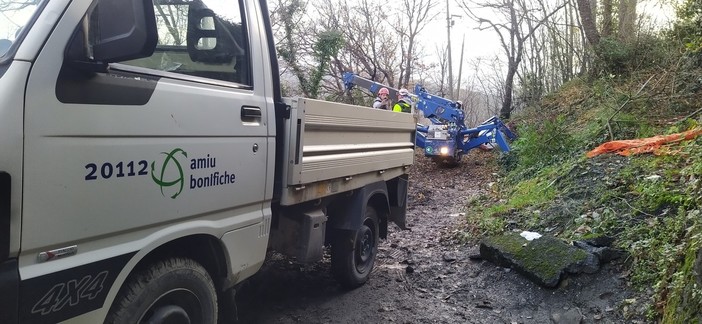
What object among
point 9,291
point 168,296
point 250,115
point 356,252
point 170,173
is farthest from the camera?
point 356,252

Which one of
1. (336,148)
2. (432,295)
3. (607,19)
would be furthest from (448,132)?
(336,148)

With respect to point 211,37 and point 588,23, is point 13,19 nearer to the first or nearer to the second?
point 211,37

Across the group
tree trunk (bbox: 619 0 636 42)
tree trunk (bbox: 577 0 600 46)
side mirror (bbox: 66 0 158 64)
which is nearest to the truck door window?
side mirror (bbox: 66 0 158 64)

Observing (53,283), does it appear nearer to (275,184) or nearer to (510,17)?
(275,184)

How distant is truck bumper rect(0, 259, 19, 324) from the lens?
1.77 m

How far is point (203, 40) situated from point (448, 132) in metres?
10.1

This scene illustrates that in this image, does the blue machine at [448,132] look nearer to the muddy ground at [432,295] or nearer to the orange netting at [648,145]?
→ the orange netting at [648,145]

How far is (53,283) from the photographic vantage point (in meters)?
1.94

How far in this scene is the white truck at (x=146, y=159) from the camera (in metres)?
1.83

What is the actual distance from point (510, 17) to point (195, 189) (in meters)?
18.6

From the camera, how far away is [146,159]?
2.26 meters

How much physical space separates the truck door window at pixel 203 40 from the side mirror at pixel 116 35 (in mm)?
364

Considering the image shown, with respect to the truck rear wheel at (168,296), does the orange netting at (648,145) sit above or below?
above

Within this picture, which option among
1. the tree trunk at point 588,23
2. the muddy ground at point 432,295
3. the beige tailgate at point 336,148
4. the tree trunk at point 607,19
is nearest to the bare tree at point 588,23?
the tree trunk at point 588,23
